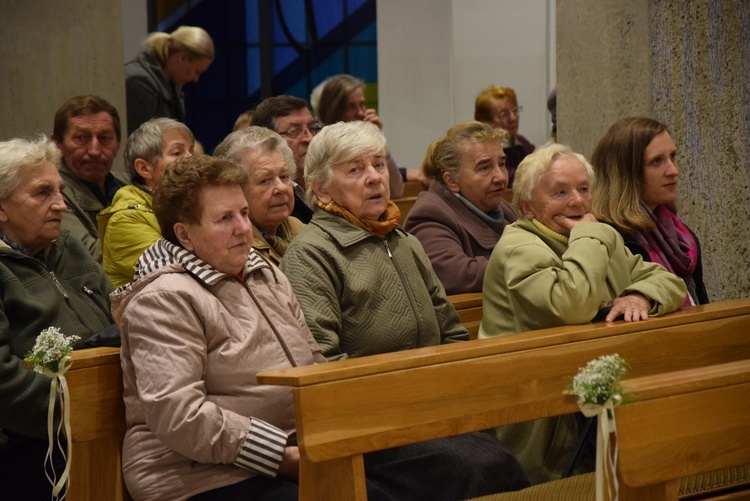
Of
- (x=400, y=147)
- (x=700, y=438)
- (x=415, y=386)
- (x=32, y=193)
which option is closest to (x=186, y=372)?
(x=415, y=386)

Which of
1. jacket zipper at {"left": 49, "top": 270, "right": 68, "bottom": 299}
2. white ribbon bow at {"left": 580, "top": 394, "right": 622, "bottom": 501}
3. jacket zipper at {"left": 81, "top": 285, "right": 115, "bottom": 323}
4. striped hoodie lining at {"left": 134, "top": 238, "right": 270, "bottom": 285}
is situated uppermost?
striped hoodie lining at {"left": 134, "top": 238, "right": 270, "bottom": 285}

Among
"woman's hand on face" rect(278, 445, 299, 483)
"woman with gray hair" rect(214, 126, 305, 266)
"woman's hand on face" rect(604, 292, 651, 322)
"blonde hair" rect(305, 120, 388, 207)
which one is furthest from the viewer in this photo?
"woman with gray hair" rect(214, 126, 305, 266)

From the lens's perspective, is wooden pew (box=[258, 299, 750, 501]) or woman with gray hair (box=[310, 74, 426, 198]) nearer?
wooden pew (box=[258, 299, 750, 501])

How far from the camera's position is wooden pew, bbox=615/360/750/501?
2.42m

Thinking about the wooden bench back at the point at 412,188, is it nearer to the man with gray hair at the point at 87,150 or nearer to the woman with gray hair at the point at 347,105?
the woman with gray hair at the point at 347,105

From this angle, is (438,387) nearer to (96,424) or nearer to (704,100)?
(96,424)

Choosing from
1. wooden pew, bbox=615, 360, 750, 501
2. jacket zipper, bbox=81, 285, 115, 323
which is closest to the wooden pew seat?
wooden pew, bbox=615, 360, 750, 501

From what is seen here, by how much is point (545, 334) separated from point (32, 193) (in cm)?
158

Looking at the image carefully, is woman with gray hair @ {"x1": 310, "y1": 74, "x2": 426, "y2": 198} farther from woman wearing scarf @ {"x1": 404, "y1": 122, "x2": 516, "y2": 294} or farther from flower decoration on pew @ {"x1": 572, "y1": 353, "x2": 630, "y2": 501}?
flower decoration on pew @ {"x1": 572, "y1": 353, "x2": 630, "y2": 501}

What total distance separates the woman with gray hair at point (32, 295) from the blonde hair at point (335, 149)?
75cm

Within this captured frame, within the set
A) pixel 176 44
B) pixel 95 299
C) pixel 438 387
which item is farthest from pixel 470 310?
pixel 176 44

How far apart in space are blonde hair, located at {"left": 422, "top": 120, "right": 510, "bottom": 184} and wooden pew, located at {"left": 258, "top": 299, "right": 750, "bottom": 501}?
1.34 m

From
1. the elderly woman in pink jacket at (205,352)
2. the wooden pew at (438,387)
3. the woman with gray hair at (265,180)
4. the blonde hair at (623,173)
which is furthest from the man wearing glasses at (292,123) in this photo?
the wooden pew at (438,387)

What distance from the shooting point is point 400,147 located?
8016 millimetres
